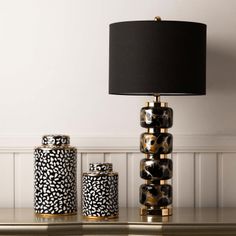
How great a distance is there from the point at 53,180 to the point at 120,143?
1.27ft

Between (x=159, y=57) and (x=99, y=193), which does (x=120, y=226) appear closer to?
(x=99, y=193)

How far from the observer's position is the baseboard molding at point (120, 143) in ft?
8.77

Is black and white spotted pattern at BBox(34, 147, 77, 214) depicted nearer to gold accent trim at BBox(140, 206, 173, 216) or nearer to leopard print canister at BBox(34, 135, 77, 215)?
leopard print canister at BBox(34, 135, 77, 215)

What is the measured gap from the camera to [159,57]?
229cm

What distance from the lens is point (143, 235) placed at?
2271 mm

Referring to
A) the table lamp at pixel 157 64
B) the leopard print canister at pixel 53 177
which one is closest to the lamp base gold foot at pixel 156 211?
the table lamp at pixel 157 64

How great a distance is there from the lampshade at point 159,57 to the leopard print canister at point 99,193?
30 centimetres

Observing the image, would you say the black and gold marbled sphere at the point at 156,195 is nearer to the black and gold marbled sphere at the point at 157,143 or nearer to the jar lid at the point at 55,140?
the black and gold marbled sphere at the point at 157,143

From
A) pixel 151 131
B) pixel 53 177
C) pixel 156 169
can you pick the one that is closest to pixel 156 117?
pixel 151 131

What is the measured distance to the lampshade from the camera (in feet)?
7.49

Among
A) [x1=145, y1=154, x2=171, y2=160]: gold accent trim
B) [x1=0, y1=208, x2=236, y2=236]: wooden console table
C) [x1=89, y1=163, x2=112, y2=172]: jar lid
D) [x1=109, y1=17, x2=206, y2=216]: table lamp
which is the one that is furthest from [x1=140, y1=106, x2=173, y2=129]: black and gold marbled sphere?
[x1=0, y1=208, x2=236, y2=236]: wooden console table

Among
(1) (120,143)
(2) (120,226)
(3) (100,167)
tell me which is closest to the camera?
(2) (120,226)

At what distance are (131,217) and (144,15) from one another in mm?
825

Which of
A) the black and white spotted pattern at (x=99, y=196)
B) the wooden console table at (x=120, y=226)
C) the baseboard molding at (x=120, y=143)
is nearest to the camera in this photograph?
the wooden console table at (x=120, y=226)
